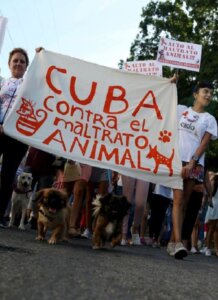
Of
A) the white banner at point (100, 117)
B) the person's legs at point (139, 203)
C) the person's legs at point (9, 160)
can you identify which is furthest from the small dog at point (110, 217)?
the person's legs at point (139, 203)

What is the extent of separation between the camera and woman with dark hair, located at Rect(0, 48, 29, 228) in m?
6.69

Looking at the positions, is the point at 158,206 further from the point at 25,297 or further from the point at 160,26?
the point at 160,26

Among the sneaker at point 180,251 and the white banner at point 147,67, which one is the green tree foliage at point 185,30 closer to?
the white banner at point 147,67

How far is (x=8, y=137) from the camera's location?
6.66m

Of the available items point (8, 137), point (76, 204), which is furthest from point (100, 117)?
Answer: point (76, 204)

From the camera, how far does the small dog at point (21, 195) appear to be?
31.5 feet

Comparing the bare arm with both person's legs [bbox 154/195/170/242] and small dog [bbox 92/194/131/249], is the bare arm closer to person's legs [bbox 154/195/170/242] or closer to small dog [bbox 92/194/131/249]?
small dog [bbox 92/194/131/249]

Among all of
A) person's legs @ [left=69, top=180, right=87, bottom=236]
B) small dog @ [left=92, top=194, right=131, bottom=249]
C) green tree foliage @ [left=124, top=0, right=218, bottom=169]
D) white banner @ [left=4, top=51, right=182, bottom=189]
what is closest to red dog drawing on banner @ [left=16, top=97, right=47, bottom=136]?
white banner @ [left=4, top=51, right=182, bottom=189]

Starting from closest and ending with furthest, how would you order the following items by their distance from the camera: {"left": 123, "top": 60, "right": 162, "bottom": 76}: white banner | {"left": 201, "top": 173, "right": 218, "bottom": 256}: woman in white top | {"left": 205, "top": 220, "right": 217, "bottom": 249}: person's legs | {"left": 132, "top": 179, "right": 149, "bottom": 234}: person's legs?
1. {"left": 132, "top": 179, "right": 149, "bottom": 234}: person's legs
2. {"left": 201, "top": 173, "right": 218, "bottom": 256}: woman in white top
3. {"left": 205, "top": 220, "right": 217, "bottom": 249}: person's legs
4. {"left": 123, "top": 60, "right": 162, "bottom": 76}: white banner

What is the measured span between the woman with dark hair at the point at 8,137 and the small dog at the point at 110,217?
106cm

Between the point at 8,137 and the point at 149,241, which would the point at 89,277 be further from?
the point at 149,241

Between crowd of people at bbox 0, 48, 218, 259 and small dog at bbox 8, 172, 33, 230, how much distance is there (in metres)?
0.16

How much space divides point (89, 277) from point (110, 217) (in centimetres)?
300

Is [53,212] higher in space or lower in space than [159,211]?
lower
